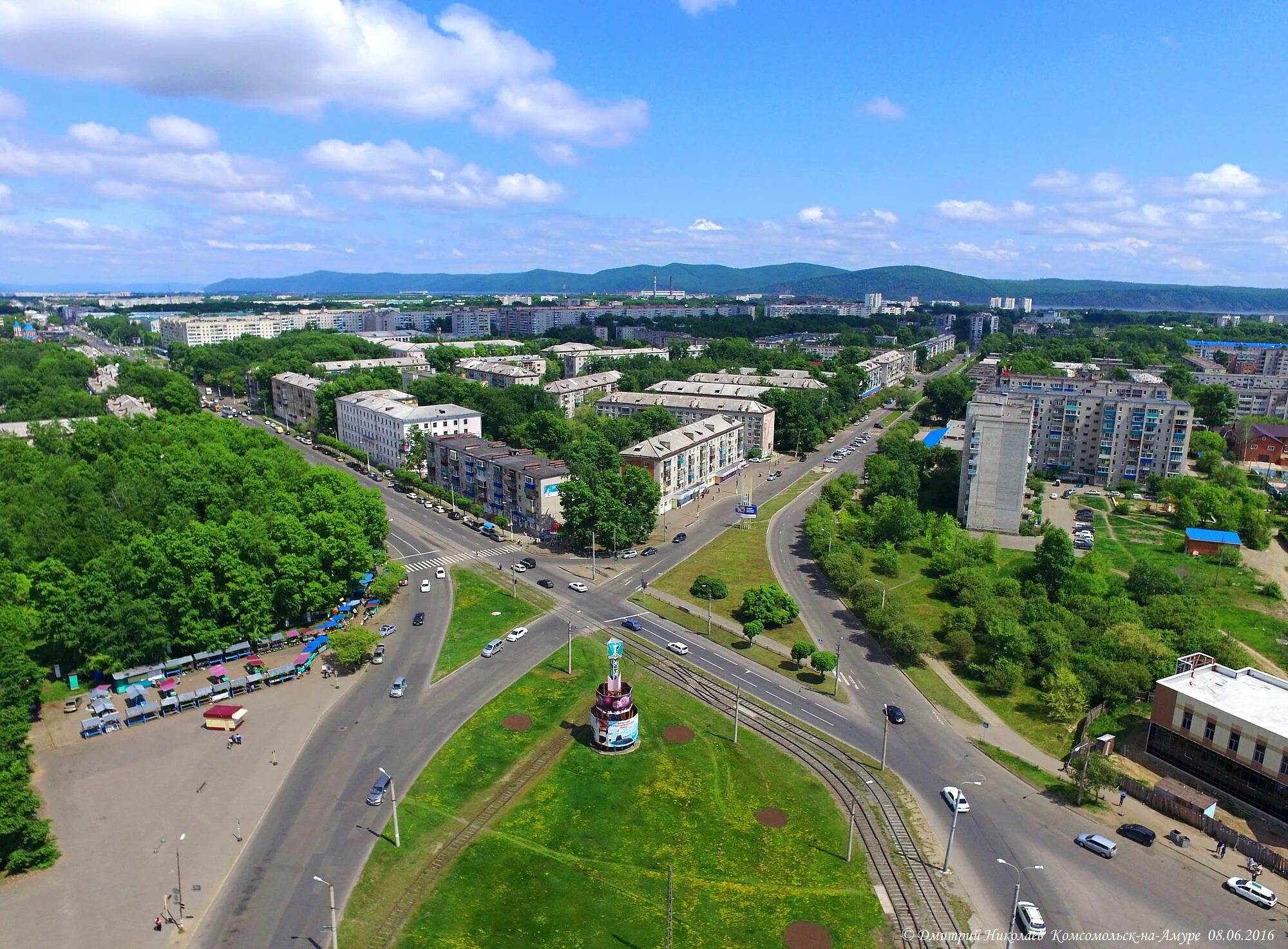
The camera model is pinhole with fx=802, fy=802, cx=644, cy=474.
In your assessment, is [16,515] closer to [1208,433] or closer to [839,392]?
[839,392]

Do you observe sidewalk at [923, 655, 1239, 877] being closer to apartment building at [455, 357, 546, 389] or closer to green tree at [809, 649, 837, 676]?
green tree at [809, 649, 837, 676]

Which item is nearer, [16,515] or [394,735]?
[394,735]

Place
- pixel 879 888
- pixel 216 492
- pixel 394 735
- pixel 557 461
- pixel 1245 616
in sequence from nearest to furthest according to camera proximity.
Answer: pixel 879 888 < pixel 394 735 < pixel 1245 616 < pixel 216 492 < pixel 557 461

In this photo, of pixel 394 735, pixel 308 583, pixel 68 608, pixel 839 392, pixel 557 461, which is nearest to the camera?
pixel 394 735

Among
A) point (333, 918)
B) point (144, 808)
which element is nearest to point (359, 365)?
point (144, 808)

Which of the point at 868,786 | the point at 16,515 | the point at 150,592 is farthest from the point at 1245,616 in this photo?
the point at 16,515

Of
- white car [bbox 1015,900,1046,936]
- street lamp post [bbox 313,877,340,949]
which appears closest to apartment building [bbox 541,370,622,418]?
street lamp post [bbox 313,877,340,949]

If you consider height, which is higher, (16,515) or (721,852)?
(16,515)
